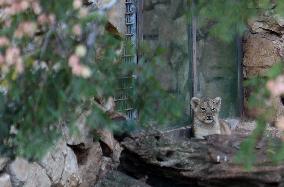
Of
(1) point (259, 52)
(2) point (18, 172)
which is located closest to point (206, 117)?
(1) point (259, 52)

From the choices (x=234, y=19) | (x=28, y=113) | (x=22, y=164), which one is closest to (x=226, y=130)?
(x=22, y=164)

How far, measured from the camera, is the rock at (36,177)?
5.23 m

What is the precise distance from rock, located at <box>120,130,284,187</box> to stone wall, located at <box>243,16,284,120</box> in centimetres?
295

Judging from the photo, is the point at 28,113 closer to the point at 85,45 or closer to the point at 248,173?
the point at 85,45

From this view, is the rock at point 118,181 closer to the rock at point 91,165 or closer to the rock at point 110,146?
the rock at point 91,165

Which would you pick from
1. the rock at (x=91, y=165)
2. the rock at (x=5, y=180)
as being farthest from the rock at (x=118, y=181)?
the rock at (x=5, y=180)

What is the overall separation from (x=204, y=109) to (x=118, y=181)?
1.76 m

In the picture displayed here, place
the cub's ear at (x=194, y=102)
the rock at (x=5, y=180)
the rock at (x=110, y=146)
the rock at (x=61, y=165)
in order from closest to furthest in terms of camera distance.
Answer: the rock at (x=5, y=180) < the rock at (x=61, y=165) < the rock at (x=110, y=146) < the cub's ear at (x=194, y=102)

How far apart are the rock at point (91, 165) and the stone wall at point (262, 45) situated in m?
2.93

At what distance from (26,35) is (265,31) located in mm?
6838

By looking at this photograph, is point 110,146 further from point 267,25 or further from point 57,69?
point 57,69

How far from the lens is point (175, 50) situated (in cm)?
761

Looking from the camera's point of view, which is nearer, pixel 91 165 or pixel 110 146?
pixel 91 165

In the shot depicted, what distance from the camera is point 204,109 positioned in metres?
7.76
